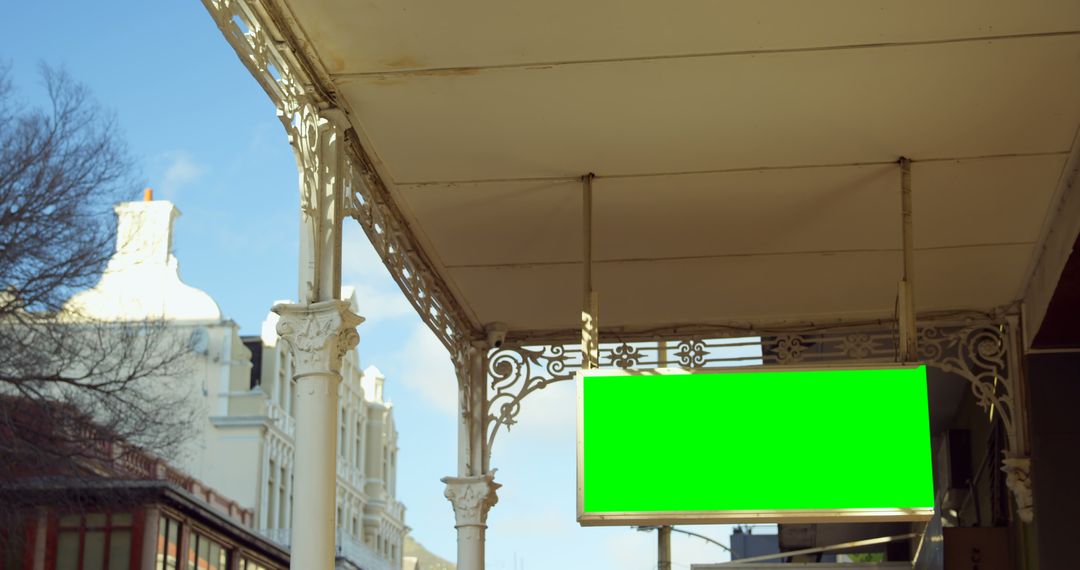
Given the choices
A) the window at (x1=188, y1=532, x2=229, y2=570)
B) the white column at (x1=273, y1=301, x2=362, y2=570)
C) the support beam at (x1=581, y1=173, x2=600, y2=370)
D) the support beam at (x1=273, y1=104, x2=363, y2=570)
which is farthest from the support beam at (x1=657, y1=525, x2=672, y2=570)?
the window at (x1=188, y1=532, x2=229, y2=570)

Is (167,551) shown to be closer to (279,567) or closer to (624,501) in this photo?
(279,567)

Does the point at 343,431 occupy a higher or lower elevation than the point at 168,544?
higher

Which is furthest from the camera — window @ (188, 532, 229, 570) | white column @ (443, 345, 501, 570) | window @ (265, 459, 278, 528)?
window @ (265, 459, 278, 528)

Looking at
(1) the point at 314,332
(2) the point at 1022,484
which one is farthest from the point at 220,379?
(1) the point at 314,332

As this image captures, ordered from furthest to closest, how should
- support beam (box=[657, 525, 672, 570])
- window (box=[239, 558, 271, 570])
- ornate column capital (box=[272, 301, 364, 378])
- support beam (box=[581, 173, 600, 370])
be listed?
window (box=[239, 558, 271, 570]) < support beam (box=[657, 525, 672, 570]) < support beam (box=[581, 173, 600, 370]) < ornate column capital (box=[272, 301, 364, 378])

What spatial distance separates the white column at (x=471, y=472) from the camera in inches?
404

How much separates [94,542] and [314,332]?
95.7ft

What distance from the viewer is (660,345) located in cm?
1096

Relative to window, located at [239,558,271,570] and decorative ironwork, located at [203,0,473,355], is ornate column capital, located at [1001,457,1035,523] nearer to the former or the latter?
decorative ironwork, located at [203,0,473,355]

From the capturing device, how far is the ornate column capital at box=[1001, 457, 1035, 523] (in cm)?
901

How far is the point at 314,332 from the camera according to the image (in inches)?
255

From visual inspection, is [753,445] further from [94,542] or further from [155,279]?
[155,279]

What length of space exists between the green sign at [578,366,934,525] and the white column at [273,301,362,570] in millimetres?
1294


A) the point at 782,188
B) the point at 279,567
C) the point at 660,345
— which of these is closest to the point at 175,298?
the point at 279,567
